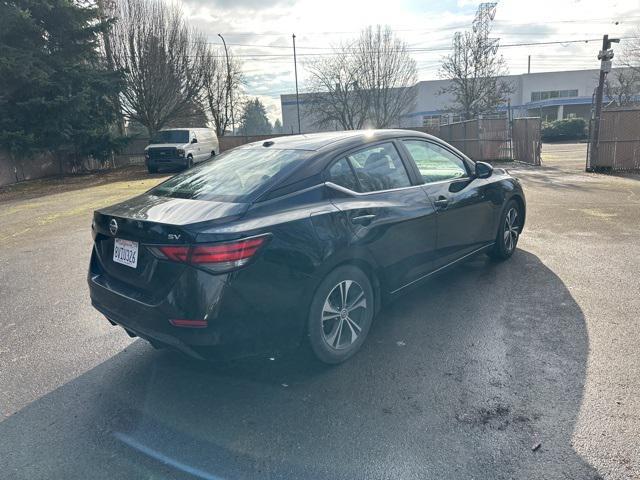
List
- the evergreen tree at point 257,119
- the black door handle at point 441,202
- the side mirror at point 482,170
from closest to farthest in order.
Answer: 1. the black door handle at point 441,202
2. the side mirror at point 482,170
3. the evergreen tree at point 257,119

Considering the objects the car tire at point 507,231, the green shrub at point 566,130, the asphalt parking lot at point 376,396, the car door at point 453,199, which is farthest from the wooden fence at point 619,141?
the green shrub at point 566,130

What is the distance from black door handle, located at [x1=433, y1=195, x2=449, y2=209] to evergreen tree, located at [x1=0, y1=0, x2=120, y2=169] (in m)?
18.2

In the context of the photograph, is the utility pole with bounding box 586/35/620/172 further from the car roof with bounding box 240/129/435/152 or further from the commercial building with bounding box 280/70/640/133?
the commercial building with bounding box 280/70/640/133

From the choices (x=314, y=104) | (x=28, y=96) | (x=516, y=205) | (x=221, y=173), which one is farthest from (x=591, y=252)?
(x=314, y=104)

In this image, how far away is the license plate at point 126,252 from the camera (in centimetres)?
285

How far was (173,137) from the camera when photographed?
20969mm

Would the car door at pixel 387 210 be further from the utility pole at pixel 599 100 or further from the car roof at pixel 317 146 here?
the utility pole at pixel 599 100

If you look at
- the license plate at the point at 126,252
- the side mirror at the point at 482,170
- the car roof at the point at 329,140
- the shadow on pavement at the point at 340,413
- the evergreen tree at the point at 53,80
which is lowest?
the shadow on pavement at the point at 340,413

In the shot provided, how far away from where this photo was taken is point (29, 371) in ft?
11.0

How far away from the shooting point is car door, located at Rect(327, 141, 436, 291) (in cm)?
332

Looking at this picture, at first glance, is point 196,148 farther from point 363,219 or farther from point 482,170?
point 363,219

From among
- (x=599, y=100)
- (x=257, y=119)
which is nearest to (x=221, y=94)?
(x=599, y=100)

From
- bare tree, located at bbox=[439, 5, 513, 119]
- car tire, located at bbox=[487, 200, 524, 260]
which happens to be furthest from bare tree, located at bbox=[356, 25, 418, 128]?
car tire, located at bbox=[487, 200, 524, 260]

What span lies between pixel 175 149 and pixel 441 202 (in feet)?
59.6
